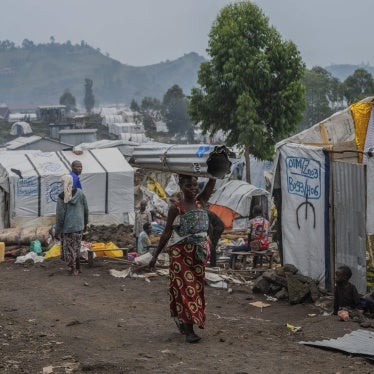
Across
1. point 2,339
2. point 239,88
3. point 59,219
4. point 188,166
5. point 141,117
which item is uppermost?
point 141,117

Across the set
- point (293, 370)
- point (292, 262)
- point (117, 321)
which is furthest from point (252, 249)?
point (293, 370)

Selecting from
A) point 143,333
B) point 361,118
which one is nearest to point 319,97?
point 361,118

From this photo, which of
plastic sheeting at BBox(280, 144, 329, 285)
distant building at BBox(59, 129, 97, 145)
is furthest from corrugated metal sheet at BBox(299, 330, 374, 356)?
distant building at BBox(59, 129, 97, 145)

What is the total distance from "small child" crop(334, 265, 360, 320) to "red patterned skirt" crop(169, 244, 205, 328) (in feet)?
6.48

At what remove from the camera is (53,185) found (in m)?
19.3

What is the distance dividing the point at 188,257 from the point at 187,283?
222mm

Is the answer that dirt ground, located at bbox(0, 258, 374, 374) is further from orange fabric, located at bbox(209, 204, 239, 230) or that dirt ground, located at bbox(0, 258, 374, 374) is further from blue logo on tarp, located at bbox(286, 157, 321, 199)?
orange fabric, located at bbox(209, 204, 239, 230)

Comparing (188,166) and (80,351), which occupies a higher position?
(188,166)

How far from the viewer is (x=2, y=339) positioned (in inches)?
273

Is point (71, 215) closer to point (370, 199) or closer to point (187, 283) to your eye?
point (370, 199)

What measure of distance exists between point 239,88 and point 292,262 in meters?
13.5

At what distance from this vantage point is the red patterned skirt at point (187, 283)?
656 centimetres

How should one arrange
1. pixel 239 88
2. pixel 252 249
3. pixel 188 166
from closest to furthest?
1. pixel 188 166
2. pixel 252 249
3. pixel 239 88

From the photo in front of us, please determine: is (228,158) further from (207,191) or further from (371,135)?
(371,135)
